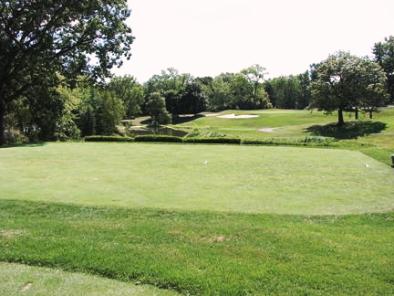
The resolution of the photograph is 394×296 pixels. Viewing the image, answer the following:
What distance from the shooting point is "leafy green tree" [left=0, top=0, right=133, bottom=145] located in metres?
28.4

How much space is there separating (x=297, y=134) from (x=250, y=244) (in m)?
37.6

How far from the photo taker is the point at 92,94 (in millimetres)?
69375

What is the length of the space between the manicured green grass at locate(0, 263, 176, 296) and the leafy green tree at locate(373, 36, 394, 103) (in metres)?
75.2

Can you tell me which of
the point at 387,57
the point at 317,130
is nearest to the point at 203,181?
the point at 317,130

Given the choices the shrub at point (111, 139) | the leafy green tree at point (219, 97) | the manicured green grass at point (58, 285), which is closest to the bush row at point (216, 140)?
the shrub at point (111, 139)

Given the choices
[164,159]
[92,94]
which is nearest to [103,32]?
[164,159]

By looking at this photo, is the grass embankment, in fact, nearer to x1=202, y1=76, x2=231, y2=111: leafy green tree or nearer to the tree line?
the tree line

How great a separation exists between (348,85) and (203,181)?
115 ft

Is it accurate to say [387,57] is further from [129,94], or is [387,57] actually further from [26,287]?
[26,287]

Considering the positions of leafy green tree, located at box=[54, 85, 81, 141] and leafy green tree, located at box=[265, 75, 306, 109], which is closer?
leafy green tree, located at box=[54, 85, 81, 141]

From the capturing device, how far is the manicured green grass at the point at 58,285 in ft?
16.5

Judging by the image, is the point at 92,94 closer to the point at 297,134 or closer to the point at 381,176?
the point at 297,134

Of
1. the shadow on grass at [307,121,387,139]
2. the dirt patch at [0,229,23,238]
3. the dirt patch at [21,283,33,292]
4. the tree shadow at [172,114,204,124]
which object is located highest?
the dirt patch at [0,229,23,238]

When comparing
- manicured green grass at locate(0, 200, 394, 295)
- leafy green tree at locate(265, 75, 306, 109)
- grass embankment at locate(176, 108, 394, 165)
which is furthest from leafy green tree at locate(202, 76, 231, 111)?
manicured green grass at locate(0, 200, 394, 295)
